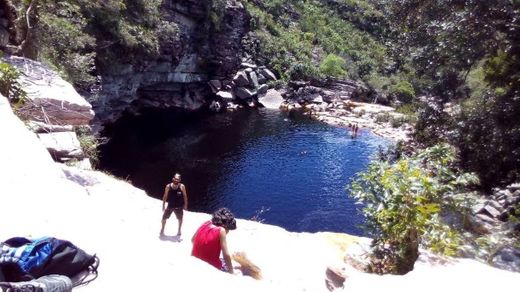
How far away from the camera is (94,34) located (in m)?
29.2

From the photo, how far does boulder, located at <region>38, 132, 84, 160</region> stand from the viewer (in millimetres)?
11359

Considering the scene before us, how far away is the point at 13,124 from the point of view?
7348mm

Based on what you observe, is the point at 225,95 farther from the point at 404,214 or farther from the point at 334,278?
the point at 334,278

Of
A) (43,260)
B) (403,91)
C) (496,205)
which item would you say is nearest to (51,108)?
(43,260)

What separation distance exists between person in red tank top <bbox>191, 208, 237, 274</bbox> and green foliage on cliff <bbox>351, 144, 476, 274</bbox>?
2478 millimetres

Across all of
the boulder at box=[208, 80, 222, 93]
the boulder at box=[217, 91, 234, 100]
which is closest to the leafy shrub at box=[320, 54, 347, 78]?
the boulder at box=[217, 91, 234, 100]

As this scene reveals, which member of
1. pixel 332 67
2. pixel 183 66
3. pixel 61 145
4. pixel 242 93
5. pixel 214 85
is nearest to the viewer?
pixel 61 145

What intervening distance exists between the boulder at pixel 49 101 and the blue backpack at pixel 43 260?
6842 mm

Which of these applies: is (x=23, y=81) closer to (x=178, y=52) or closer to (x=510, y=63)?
(x=510, y=63)

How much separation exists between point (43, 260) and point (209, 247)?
2.69m

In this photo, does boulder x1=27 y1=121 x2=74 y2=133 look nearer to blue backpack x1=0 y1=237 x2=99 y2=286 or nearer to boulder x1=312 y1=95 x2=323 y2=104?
blue backpack x1=0 y1=237 x2=99 y2=286

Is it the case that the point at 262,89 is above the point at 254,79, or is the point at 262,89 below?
below

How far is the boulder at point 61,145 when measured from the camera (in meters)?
11.4

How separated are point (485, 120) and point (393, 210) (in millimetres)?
7583
